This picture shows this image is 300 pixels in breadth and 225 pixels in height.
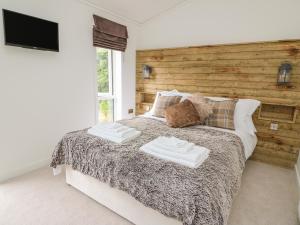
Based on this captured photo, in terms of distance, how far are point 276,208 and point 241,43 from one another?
7.48 ft

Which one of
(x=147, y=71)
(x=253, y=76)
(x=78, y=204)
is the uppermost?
(x=147, y=71)

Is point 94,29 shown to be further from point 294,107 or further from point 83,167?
point 294,107

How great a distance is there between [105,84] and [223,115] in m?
2.25

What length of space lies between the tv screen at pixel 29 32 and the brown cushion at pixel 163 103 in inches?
65.8

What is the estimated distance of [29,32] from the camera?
2.25 m

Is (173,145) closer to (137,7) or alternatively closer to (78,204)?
(78,204)

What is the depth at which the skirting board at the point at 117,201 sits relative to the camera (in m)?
1.54

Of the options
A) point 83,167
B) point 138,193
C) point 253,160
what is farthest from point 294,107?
point 83,167

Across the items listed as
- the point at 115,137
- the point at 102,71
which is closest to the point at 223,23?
the point at 102,71

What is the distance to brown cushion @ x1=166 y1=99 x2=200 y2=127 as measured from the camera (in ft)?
8.55

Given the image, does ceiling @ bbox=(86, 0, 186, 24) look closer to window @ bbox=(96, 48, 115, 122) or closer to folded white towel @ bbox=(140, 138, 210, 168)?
window @ bbox=(96, 48, 115, 122)

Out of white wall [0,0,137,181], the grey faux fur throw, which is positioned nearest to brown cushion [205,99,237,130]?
the grey faux fur throw

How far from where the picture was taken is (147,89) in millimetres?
4016

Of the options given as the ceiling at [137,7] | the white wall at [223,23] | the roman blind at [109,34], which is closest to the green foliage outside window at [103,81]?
the roman blind at [109,34]
